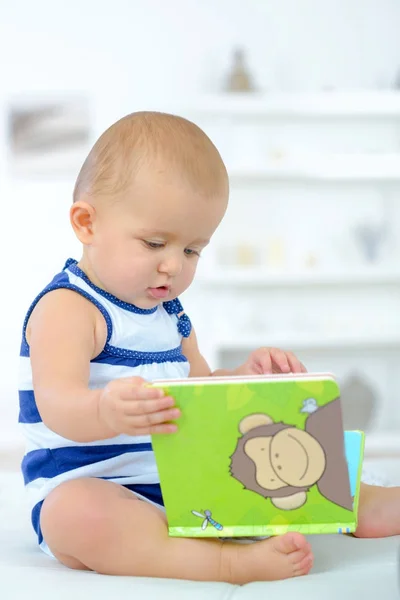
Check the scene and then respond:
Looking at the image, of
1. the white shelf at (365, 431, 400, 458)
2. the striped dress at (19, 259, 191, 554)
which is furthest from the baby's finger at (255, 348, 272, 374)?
the white shelf at (365, 431, 400, 458)

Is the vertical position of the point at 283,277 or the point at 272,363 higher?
the point at 272,363

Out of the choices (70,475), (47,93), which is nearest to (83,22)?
(47,93)

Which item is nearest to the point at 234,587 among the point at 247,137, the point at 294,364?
the point at 294,364

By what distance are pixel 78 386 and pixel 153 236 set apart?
0.73 ft

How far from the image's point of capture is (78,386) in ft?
3.44

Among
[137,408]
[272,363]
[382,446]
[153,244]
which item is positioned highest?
[153,244]

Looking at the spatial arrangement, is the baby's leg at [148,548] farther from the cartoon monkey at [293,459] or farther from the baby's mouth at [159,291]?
the baby's mouth at [159,291]

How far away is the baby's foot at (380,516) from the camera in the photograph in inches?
46.6

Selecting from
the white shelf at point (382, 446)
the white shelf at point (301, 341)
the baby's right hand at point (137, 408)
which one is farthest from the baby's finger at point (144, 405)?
the white shelf at point (382, 446)

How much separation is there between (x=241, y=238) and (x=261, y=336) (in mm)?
595

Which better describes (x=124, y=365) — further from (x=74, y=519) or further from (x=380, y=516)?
(x=380, y=516)

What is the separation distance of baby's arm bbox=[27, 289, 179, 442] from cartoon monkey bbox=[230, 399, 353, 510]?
0.32ft

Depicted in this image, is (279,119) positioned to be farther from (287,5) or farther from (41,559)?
(41,559)

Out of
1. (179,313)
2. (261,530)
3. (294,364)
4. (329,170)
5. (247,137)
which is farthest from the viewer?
(247,137)
